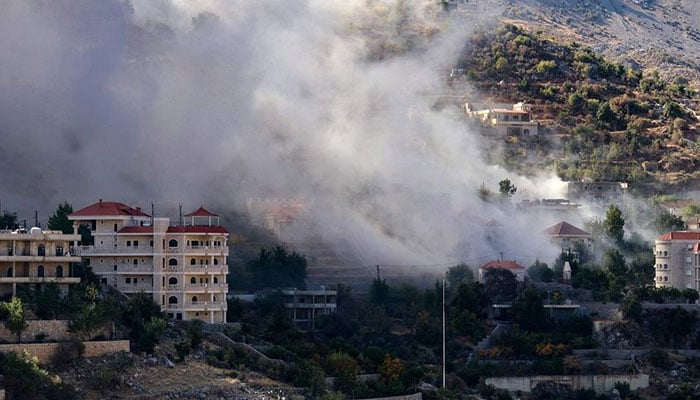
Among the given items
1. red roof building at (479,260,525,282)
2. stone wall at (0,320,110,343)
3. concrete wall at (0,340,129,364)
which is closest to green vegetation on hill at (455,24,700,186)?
red roof building at (479,260,525,282)

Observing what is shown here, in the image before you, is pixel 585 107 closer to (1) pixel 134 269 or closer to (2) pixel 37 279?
(1) pixel 134 269

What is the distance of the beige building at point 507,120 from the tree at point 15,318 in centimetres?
4629

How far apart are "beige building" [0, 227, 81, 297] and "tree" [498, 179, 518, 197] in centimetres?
3162

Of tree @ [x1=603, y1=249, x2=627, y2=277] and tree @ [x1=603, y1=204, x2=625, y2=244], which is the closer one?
tree @ [x1=603, y1=249, x2=627, y2=277]

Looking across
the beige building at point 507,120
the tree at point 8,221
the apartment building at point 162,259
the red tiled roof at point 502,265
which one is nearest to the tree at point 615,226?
the red tiled roof at point 502,265

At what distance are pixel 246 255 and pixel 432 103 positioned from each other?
2594cm

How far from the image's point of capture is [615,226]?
94312mm

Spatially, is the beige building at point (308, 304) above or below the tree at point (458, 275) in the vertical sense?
below

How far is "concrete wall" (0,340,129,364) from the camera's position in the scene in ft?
208

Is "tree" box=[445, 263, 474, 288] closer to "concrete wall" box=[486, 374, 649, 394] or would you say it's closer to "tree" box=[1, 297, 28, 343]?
"concrete wall" box=[486, 374, 649, 394]

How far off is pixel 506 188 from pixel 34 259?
33806 millimetres

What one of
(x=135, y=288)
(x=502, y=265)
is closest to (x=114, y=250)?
(x=135, y=288)

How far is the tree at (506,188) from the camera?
97.9 metres

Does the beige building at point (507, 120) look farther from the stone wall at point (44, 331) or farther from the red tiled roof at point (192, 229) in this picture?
the stone wall at point (44, 331)
